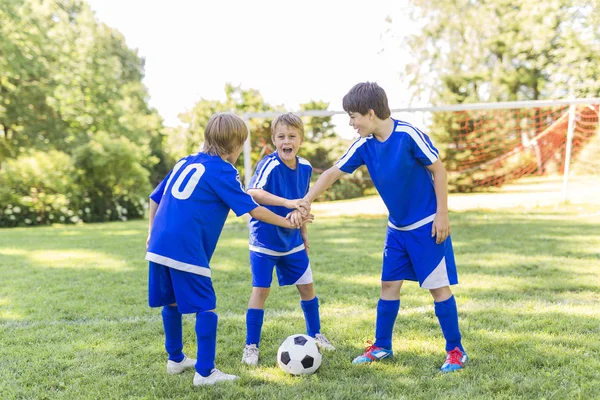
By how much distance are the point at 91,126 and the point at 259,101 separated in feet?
22.4

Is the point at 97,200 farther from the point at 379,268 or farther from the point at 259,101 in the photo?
the point at 379,268

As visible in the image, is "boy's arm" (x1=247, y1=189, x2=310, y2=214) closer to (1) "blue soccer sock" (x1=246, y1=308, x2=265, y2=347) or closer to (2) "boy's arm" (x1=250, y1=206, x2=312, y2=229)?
(2) "boy's arm" (x1=250, y1=206, x2=312, y2=229)

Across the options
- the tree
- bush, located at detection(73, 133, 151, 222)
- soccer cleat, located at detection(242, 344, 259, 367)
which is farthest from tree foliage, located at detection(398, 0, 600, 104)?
soccer cleat, located at detection(242, 344, 259, 367)

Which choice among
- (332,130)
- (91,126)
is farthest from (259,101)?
(91,126)

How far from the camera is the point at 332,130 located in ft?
65.6

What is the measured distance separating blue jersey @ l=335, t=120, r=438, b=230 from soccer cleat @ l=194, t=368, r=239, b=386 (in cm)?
129

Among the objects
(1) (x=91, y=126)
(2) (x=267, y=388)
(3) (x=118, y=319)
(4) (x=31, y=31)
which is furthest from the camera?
(1) (x=91, y=126)

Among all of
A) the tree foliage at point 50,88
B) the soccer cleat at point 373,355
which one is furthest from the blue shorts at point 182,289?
the tree foliage at point 50,88

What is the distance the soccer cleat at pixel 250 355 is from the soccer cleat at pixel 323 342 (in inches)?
16.9

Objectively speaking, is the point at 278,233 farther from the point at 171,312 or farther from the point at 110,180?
the point at 110,180

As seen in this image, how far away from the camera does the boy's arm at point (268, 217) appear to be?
2893mm

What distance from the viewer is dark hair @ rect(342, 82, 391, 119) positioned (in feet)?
9.77

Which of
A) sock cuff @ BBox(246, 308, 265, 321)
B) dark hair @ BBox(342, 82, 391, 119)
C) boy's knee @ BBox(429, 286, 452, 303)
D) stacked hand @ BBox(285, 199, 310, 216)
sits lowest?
sock cuff @ BBox(246, 308, 265, 321)

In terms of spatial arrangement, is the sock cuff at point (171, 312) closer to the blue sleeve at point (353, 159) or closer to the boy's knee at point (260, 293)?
the boy's knee at point (260, 293)
